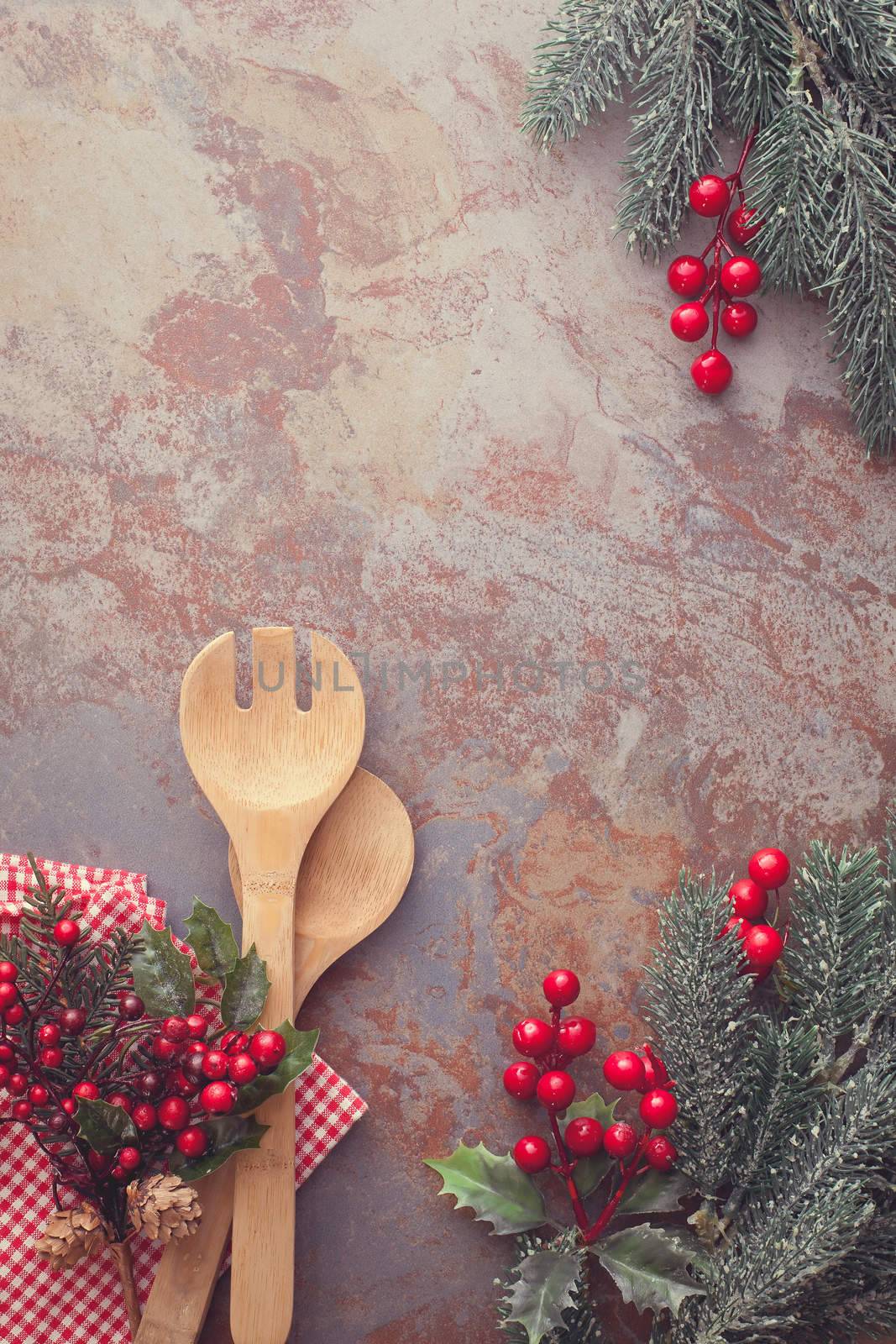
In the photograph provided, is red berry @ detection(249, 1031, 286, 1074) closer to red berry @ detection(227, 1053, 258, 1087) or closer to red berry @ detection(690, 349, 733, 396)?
red berry @ detection(227, 1053, 258, 1087)

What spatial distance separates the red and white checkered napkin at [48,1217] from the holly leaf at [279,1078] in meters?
0.08

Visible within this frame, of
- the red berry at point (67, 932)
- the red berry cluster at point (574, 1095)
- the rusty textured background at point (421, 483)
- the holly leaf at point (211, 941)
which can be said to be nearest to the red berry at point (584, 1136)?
the red berry cluster at point (574, 1095)

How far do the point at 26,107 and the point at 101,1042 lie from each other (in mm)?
894

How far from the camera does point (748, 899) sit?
0.96m

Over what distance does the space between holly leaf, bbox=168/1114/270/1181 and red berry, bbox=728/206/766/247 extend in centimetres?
93

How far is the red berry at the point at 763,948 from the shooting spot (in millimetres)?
914

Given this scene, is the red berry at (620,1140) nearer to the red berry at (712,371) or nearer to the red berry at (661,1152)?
the red berry at (661,1152)

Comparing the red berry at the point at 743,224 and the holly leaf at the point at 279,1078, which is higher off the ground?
the red berry at the point at 743,224

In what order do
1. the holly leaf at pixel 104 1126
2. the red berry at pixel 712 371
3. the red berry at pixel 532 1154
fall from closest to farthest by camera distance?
the holly leaf at pixel 104 1126, the red berry at pixel 532 1154, the red berry at pixel 712 371

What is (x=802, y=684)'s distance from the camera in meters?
1.03

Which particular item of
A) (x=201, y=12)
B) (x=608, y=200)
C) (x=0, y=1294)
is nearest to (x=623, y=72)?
(x=608, y=200)

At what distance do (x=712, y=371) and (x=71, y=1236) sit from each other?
0.95m

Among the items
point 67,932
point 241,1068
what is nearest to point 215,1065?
point 241,1068

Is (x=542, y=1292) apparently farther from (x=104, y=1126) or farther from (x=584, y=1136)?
(x=104, y=1126)
